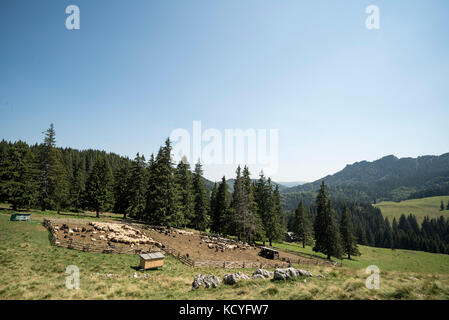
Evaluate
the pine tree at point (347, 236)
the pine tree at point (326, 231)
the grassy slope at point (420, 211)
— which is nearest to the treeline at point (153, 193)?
the pine tree at point (326, 231)

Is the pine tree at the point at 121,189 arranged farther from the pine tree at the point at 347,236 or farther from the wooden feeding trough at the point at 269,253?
the pine tree at the point at 347,236

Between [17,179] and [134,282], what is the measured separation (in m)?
38.0

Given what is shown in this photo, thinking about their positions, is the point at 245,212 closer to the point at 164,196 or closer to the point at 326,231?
the point at 164,196

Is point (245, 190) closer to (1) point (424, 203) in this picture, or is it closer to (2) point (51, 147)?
(2) point (51, 147)

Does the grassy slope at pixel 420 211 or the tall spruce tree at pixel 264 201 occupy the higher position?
the tall spruce tree at pixel 264 201

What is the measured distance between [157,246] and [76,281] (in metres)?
13.6

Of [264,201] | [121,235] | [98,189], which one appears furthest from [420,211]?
[98,189]

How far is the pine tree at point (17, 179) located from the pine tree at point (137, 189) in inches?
659

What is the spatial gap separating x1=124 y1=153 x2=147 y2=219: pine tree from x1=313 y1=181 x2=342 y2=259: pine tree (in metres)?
39.9

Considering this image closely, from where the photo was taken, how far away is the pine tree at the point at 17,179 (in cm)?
3384

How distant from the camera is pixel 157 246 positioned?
2614 cm

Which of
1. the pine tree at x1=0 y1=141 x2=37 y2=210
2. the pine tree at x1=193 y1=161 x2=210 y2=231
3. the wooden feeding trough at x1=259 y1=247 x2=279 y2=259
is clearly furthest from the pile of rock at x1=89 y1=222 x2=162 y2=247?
the pine tree at x1=193 y1=161 x2=210 y2=231

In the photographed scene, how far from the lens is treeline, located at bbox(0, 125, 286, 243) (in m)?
35.7

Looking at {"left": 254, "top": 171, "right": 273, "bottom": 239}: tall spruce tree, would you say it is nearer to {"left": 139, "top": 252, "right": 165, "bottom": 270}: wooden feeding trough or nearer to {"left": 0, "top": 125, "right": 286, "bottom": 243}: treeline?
{"left": 0, "top": 125, "right": 286, "bottom": 243}: treeline
